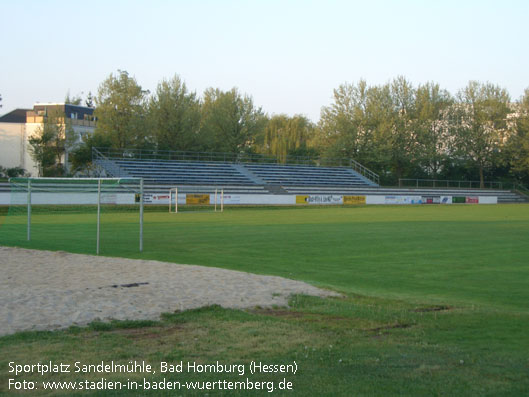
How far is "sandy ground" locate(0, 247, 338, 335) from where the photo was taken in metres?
7.70

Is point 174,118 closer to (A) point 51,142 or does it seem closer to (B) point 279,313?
(A) point 51,142

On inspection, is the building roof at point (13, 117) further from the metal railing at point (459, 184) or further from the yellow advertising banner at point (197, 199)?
the metal railing at point (459, 184)

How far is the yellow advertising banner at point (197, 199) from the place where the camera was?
49188mm

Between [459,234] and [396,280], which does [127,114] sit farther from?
[396,280]

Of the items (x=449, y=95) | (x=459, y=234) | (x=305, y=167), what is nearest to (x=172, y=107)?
(x=305, y=167)

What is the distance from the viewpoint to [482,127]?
76.0m

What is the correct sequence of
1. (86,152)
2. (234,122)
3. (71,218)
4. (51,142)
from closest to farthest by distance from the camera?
(71,218), (51,142), (86,152), (234,122)

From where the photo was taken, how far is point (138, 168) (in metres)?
55.5

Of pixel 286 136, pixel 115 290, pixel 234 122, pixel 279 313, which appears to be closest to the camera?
pixel 279 313

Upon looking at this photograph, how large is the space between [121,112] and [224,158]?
13037 millimetres

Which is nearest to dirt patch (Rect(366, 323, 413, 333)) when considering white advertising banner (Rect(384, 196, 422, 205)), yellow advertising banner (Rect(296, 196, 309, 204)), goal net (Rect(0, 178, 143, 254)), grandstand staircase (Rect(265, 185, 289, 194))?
Answer: goal net (Rect(0, 178, 143, 254))

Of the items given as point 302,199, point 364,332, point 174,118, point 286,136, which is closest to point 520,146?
point 286,136

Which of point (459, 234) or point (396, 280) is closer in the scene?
point (396, 280)

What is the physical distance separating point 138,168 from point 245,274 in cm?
4593
